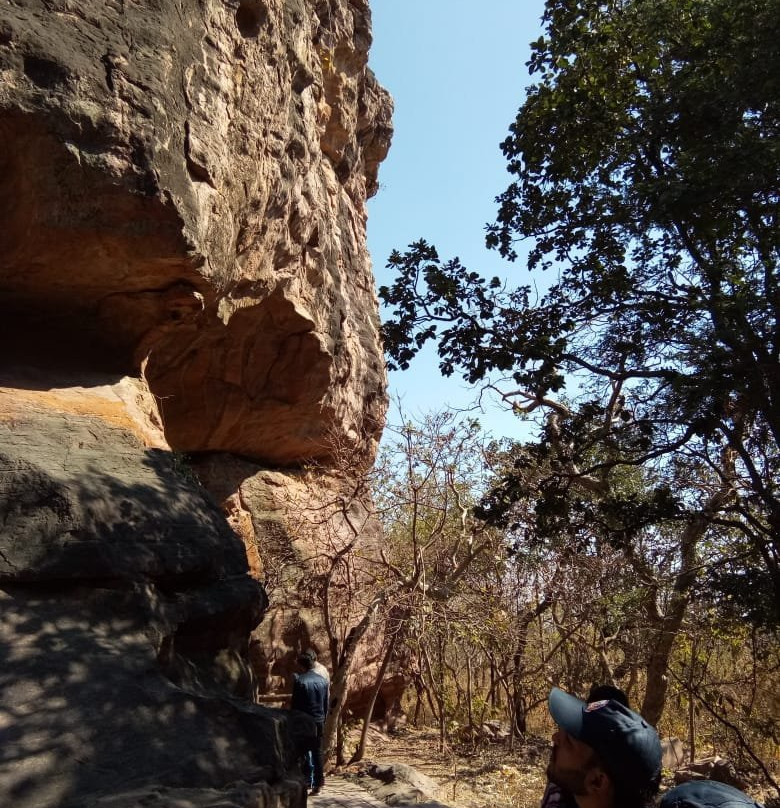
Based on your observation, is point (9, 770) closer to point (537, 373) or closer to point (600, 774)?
point (600, 774)

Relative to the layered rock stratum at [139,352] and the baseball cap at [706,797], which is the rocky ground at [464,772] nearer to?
the layered rock stratum at [139,352]

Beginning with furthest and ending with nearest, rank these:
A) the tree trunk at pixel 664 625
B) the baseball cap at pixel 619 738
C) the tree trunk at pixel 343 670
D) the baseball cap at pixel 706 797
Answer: the tree trunk at pixel 664 625, the tree trunk at pixel 343 670, the baseball cap at pixel 619 738, the baseball cap at pixel 706 797

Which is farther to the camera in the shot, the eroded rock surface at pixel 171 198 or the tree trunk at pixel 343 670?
the tree trunk at pixel 343 670

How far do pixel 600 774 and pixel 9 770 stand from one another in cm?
305

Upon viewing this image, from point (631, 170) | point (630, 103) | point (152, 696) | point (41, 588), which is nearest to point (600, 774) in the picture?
point (152, 696)

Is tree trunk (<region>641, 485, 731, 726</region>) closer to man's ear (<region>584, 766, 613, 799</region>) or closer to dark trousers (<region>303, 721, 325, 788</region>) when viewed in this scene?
dark trousers (<region>303, 721, 325, 788</region>)

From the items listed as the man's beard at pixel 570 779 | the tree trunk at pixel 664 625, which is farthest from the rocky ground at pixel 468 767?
the man's beard at pixel 570 779

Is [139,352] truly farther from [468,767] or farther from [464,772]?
[468,767]

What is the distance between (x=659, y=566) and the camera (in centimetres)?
1052

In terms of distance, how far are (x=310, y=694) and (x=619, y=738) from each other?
229 inches

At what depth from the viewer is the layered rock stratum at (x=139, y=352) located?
415 cm

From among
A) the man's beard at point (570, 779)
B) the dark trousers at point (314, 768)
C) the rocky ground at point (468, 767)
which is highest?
the man's beard at point (570, 779)

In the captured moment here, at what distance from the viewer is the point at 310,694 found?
7.10 m

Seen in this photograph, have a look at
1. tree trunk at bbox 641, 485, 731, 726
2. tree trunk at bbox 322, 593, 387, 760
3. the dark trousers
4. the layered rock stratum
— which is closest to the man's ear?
the layered rock stratum
